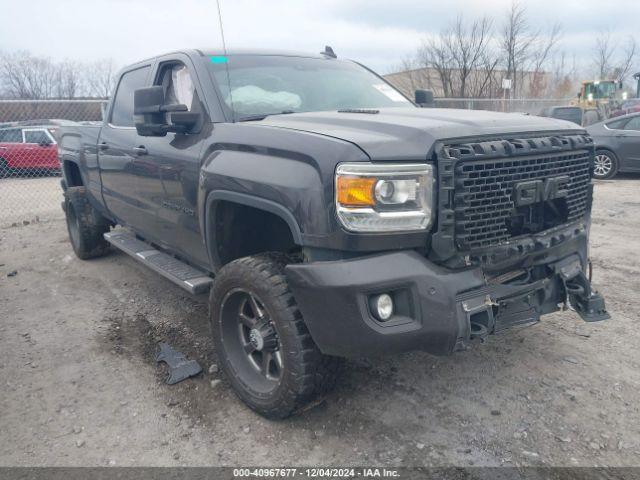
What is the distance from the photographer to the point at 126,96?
486cm

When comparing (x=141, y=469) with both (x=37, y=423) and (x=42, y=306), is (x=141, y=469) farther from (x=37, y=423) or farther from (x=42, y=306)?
(x=42, y=306)

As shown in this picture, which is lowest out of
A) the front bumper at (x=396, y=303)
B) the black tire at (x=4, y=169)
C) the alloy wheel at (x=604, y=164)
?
the alloy wheel at (x=604, y=164)

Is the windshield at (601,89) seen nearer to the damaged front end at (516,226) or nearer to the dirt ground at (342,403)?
the dirt ground at (342,403)

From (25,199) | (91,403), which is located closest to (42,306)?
(91,403)

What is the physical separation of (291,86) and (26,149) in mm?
13704

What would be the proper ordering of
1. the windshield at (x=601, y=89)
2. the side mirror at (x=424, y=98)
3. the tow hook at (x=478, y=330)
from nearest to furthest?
the tow hook at (x=478, y=330)
the side mirror at (x=424, y=98)
the windshield at (x=601, y=89)

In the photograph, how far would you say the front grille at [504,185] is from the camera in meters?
2.38

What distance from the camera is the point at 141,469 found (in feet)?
8.32

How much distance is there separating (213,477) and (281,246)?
136 centimetres

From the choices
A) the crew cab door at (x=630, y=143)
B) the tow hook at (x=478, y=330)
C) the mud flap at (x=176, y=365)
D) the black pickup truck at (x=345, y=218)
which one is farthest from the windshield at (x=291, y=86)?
the crew cab door at (x=630, y=143)

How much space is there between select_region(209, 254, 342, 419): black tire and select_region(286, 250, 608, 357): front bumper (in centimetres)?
15

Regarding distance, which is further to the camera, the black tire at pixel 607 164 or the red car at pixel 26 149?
the red car at pixel 26 149

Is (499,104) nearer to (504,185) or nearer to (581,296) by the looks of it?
(581,296)

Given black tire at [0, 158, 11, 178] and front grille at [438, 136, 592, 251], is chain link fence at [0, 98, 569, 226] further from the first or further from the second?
front grille at [438, 136, 592, 251]
